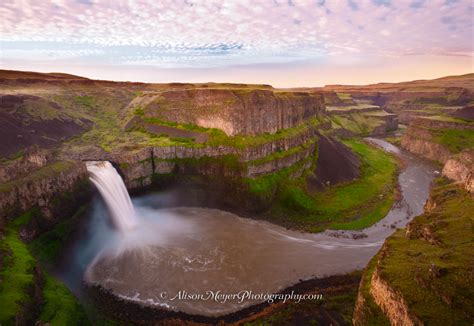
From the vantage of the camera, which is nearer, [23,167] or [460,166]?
[23,167]

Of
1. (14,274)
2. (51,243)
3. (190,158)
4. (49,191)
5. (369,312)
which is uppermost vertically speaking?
(49,191)

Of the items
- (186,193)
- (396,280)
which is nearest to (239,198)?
(186,193)

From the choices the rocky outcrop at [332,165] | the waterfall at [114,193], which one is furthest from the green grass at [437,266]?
the waterfall at [114,193]

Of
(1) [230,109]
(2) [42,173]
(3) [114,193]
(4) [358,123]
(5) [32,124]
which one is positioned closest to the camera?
(2) [42,173]

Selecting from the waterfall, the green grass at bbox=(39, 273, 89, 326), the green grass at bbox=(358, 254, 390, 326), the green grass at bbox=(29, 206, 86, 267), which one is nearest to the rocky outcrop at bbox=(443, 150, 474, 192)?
the green grass at bbox=(358, 254, 390, 326)

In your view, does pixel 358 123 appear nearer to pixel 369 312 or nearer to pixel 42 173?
pixel 369 312

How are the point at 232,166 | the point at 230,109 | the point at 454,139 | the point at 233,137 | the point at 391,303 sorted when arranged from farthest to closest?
Answer: 1. the point at 454,139
2. the point at 230,109
3. the point at 233,137
4. the point at 232,166
5. the point at 391,303

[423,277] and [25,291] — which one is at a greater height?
[423,277]

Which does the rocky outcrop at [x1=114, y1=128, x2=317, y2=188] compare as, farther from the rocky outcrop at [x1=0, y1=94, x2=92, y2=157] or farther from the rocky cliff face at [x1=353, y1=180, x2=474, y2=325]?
the rocky cliff face at [x1=353, y1=180, x2=474, y2=325]

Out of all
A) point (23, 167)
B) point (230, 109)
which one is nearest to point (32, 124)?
point (23, 167)
